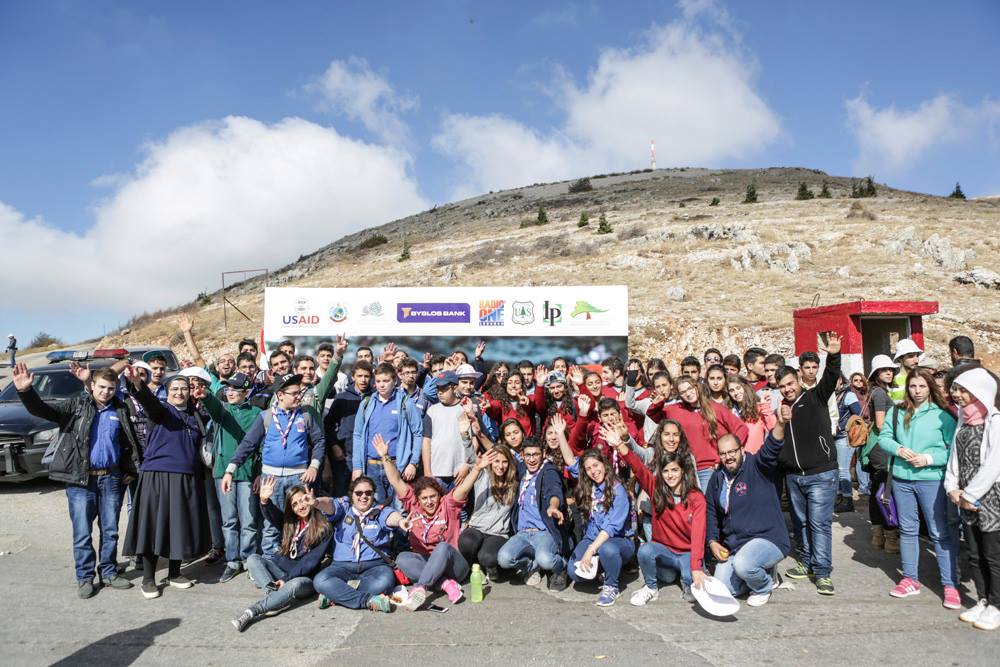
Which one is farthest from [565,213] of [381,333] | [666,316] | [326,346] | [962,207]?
[326,346]

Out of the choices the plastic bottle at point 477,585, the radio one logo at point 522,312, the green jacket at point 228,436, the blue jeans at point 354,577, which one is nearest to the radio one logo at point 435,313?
the radio one logo at point 522,312

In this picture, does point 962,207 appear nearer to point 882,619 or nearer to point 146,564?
point 882,619

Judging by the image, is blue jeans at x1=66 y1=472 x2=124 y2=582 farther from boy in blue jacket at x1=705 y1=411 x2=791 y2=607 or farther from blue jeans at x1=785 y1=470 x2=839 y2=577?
blue jeans at x1=785 y1=470 x2=839 y2=577

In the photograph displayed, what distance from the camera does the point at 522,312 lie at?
12820 mm

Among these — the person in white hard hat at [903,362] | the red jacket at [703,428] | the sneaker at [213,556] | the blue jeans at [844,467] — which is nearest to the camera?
the red jacket at [703,428]

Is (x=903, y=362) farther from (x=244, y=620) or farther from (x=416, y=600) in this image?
(x=244, y=620)

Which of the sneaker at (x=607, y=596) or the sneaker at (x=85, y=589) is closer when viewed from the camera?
the sneaker at (x=607, y=596)

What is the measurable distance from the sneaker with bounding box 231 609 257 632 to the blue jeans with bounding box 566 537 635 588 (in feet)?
8.34

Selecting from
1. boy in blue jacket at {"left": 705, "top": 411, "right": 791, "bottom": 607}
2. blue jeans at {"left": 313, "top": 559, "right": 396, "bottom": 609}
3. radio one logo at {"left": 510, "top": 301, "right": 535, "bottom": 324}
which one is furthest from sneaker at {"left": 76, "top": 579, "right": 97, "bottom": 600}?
radio one logo at {"left": 510, "top": 301, "right": 535, "bottom": 324}

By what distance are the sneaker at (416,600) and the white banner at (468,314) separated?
8.09 metres

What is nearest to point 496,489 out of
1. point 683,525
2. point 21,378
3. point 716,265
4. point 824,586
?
point 683,525

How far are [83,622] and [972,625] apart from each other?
21.4ft

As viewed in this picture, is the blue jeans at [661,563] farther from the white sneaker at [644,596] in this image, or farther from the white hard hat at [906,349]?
the white hard hat at [906,349]

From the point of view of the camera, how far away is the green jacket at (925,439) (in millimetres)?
4895
